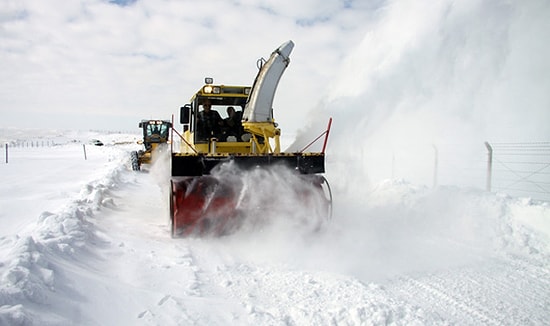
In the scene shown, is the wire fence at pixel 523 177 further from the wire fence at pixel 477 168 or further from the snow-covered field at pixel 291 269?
the snow-covered field at pixel 291 269

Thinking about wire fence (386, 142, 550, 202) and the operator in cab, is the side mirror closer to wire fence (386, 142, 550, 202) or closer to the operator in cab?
the operator in cab

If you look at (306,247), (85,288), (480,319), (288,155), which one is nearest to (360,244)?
(306,247)

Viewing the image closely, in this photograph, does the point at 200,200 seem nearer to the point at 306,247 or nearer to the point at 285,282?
the point at 306,247

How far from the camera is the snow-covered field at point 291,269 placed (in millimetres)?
3139

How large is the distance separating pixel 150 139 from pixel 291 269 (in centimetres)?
1624

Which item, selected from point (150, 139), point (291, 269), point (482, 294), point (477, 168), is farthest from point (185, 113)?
point (150, 139)

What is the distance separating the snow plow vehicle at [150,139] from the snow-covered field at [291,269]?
10.3m

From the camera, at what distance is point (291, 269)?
435cm

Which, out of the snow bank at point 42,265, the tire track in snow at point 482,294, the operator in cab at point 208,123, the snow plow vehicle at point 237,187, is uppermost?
the operator in cab at point 208,123

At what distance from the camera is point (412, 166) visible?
52.0 feet

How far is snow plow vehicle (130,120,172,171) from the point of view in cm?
1762

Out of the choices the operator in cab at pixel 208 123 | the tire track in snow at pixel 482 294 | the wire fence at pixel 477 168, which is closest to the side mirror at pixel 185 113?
the operator in cab at pixel 208 123

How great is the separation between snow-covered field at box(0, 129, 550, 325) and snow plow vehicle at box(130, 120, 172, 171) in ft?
33.9

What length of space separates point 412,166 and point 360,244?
11.6 meters
